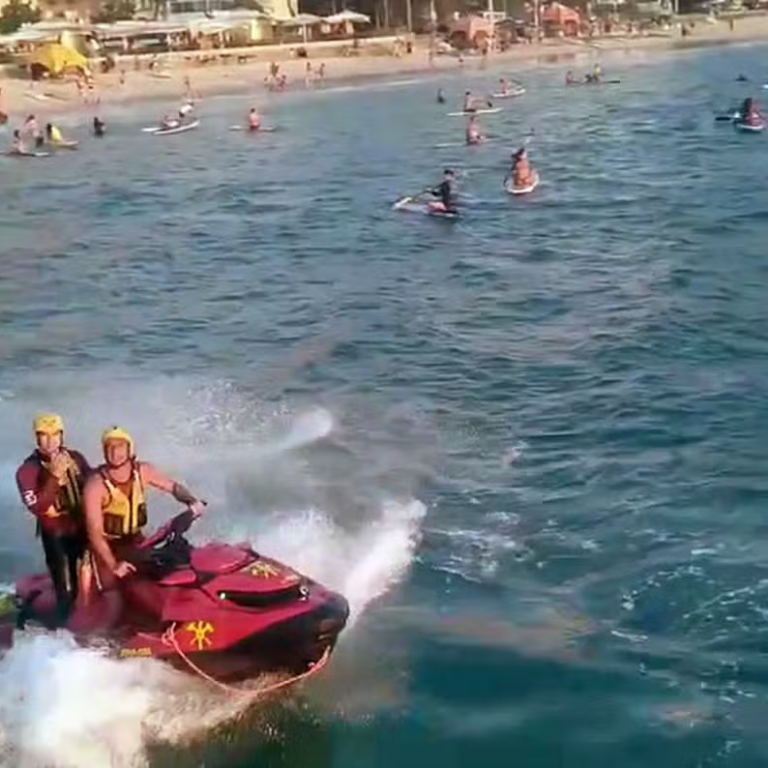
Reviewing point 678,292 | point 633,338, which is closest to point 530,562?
point 633,338

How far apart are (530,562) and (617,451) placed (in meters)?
3.66

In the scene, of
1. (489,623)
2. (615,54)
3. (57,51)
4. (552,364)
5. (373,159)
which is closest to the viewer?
(489,623)

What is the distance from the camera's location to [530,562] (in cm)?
1332

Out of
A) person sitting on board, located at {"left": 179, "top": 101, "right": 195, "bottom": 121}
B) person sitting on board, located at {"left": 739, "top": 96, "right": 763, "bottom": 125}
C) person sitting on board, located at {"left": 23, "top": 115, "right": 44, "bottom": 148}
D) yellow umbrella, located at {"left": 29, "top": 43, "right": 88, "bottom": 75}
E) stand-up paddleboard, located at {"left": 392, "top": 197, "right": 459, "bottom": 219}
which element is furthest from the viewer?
yellow umbrella, located at {"left": 29, "top": 43, "right": 88, "bottom": 75}

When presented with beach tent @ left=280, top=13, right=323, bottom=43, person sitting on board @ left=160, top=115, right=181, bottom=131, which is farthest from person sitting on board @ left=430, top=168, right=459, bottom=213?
beach tent @ left=280, top=13, right=323, bottom=43

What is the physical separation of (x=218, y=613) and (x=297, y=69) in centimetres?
8460

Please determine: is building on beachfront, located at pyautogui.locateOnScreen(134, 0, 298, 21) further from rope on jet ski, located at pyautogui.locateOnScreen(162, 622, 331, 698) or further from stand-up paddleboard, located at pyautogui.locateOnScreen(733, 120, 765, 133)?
rope on jet ski, located at pyautogui.locateOnScreen(162, 622, 331, 698)

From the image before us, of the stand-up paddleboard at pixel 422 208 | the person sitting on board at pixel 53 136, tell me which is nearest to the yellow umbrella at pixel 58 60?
the person sitting on board at pixel 53 136

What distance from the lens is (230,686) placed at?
10.1 m

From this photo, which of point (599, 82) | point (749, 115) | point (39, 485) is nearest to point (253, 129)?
point (749, 115)

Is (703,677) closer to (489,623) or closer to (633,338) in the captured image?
(489,623)

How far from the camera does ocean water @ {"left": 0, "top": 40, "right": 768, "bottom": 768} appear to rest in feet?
33.9

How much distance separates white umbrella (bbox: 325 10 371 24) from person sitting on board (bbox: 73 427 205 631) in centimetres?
10278

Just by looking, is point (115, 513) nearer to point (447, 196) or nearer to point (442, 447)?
point (442, 447)
